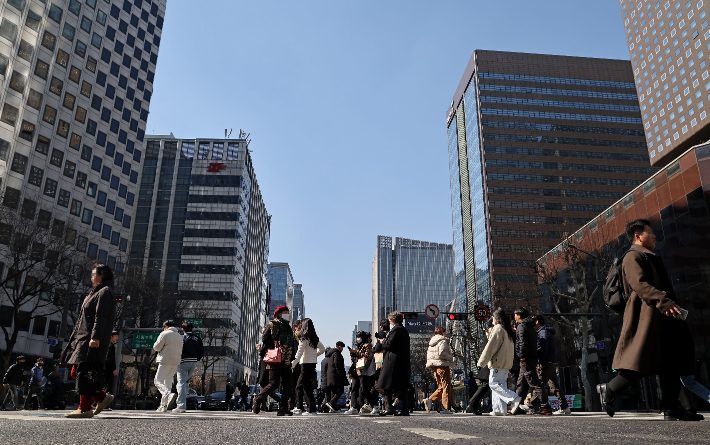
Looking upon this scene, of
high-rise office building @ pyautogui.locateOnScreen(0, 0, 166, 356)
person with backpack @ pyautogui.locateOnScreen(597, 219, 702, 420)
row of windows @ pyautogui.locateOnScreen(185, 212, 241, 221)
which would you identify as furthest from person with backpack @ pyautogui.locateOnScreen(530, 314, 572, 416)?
row of windows @ pyautogui.locateOnScreen(185, 212, 241, 221)

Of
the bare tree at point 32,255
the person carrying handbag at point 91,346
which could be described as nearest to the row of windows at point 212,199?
the bare tree at point 32,255

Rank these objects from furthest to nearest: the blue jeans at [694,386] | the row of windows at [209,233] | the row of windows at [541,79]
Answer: the row of windows at [541,79] < the row of windows at [209,233] < the blue jeans at [694,386]

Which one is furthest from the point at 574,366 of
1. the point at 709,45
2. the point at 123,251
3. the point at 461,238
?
the point at 461,238

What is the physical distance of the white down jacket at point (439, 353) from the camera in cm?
1062

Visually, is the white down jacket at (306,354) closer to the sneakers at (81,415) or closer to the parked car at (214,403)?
the sneakers at (81,415)

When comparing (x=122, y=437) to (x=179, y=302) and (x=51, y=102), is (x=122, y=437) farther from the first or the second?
(x=51, y=102)

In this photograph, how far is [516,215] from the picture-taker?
325ft

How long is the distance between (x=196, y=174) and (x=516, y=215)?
56.4 metres

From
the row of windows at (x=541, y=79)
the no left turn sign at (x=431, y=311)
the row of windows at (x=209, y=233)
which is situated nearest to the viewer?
the no left turn sign at (x=431, y=311)

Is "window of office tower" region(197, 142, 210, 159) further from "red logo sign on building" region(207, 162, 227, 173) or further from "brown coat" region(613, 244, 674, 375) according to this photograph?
"brown coat" region(613, 244, 674, 375)

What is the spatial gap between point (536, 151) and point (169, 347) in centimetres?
10132

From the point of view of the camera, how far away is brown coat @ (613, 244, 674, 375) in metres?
4.73

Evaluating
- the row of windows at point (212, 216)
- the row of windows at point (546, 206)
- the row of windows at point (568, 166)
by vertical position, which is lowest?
the row of windows at point (212, 216)

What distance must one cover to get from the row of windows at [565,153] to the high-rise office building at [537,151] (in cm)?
19
